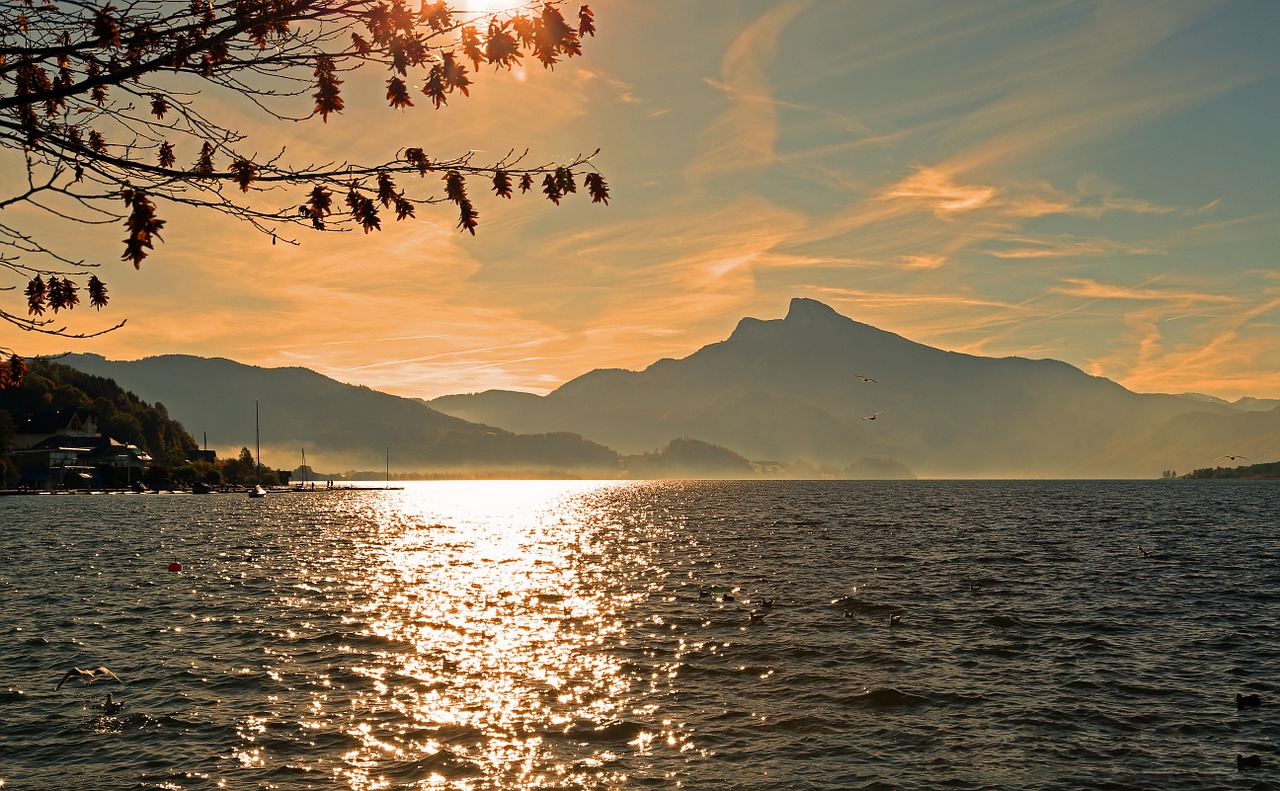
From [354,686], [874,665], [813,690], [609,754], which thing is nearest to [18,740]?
[354,686]

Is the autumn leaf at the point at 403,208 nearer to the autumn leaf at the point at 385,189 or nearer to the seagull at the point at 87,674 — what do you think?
the autumn leaf at the point at 385,189

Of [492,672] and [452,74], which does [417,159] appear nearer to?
[452,74]

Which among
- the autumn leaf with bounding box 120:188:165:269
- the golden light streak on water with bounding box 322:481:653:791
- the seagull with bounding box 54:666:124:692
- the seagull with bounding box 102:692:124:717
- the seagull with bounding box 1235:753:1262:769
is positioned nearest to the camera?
the autumn leaf with bounding box 120:188:165:269

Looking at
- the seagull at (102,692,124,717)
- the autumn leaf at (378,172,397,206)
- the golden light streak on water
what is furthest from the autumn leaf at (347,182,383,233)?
the seagull at (102,692,124,717)

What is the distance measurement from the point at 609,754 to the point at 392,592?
1220 inches

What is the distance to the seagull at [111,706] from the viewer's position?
23.8 m

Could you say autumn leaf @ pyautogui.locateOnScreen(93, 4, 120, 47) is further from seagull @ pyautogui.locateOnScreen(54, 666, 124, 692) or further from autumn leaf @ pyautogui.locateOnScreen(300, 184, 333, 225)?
seagull @ pyautogui.locateOnScreen(54, 666, 124, 692)

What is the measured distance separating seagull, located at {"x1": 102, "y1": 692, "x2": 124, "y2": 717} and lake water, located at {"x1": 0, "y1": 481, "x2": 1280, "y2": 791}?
0.91 ft

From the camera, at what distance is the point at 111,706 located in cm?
2414

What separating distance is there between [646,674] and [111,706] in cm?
1595

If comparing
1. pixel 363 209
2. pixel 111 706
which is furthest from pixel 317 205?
pixel 111 706

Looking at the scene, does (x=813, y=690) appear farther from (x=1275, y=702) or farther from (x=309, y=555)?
(x=309, y=555)

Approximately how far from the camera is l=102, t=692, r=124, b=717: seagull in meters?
23.8

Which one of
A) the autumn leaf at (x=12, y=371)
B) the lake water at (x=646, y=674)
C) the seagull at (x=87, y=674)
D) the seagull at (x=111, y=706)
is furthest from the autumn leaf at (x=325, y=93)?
the seagull at (x=87, y=674)
